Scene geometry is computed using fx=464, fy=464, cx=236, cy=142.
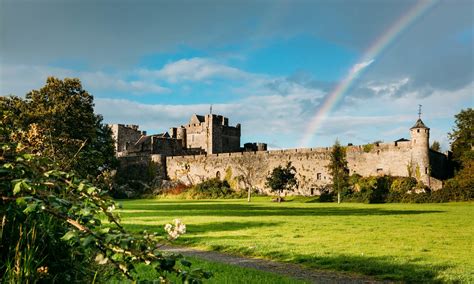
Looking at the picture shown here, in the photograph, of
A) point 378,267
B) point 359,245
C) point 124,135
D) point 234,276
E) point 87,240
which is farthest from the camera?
point 124,135

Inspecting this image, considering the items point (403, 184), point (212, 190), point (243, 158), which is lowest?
point (212, 190)

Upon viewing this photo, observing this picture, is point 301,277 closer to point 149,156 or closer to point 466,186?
point 466,186

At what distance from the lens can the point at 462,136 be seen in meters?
57.1

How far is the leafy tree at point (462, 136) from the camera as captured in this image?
54.8m

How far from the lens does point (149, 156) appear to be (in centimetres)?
6738

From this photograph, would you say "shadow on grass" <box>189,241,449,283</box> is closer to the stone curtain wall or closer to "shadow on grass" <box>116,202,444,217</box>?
"shadow on grass" <box>116,202,444,217</box>

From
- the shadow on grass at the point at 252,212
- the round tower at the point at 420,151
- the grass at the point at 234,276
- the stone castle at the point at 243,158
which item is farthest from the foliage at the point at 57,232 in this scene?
the stone castle at the point at 243,158

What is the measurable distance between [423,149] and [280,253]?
41358mm

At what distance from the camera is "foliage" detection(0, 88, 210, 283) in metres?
3.31

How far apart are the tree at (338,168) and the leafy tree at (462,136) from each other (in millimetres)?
Result: 13382

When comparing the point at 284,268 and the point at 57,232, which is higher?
the point at 57,232

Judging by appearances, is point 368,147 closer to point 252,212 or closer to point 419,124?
point 419,124

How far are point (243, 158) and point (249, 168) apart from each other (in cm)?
171

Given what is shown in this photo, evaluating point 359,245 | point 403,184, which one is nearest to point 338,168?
point 403,184
